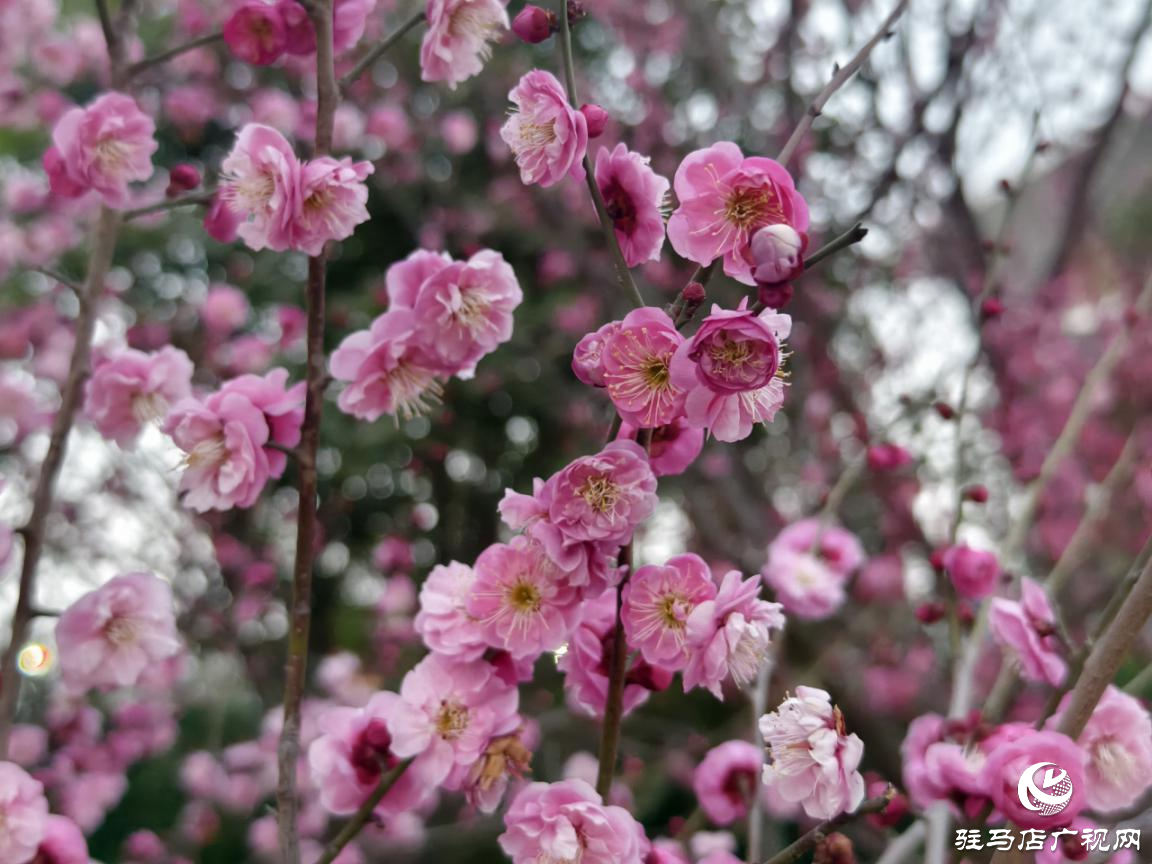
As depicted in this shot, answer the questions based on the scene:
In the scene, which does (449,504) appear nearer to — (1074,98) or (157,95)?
(157,95)

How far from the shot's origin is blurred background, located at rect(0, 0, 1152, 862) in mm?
3010

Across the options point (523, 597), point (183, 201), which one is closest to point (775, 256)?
point (523, 597)

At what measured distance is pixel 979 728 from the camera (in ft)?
3.21

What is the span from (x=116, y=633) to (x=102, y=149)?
55 cm

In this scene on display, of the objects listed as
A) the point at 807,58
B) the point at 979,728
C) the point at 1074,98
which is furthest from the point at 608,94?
the point at 979,728

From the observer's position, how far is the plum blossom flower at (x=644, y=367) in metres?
0.67

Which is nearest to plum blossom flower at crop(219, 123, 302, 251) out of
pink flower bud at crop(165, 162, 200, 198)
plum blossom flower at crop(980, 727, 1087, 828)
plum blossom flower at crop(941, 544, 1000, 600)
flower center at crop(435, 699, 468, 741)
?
pink flower bud at crop(165, 162, 200, 198)

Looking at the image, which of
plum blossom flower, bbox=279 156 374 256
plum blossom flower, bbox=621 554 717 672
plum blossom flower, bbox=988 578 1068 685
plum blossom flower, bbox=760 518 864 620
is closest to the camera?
plum blossom flower, bbox=621 554 717 672

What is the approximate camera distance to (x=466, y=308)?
0.89m

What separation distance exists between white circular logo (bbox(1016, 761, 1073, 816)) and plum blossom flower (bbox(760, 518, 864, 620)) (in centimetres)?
71

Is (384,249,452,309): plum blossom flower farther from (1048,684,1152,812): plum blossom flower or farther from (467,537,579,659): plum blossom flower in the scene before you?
(1048,684,1152,812): plum blossom flower

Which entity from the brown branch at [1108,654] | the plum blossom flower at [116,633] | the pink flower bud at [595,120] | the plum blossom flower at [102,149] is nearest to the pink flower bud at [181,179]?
the plum blossom flower at [102,149]

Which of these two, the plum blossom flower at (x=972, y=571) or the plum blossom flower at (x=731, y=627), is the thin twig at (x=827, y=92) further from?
the plum blossom flower at (x=972, y=571)

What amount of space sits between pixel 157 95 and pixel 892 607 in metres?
3.62
